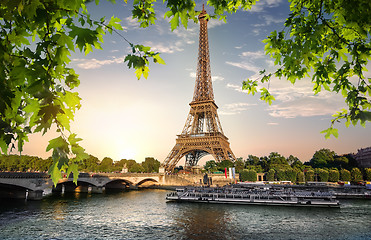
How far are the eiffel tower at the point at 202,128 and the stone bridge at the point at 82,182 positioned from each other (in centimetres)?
514

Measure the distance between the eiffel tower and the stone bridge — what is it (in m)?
5.14

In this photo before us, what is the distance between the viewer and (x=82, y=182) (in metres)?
57.1

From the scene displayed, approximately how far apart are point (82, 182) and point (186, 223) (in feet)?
135

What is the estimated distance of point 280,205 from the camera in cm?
3641

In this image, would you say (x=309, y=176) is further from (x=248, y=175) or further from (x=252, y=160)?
(x=252, y=160)

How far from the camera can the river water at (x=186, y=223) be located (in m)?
20.8

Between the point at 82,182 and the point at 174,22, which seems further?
the point at 82,182

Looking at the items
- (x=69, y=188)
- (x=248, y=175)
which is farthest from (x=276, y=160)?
(x=69, y=188)

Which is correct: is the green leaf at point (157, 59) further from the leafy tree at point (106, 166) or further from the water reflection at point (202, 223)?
the leafy tree at point (106, 166)

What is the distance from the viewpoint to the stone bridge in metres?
39.0

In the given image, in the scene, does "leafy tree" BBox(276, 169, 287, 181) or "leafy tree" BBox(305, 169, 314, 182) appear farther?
"leafy tree" BBox(276, 169, 287, 181)

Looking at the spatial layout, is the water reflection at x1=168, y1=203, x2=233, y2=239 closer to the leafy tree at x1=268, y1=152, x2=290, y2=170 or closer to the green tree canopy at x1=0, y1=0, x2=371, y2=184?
the green tree canopy at x1=0, y1=0, x2=371, y2=184

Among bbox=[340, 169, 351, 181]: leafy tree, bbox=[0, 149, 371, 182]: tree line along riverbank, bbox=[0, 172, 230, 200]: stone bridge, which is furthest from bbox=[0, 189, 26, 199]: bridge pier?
bbox=[340, 169, 351, 181]: leafy tree

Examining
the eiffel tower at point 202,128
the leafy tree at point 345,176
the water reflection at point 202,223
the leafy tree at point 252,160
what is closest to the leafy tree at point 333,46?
the water reflection at point 202,223
